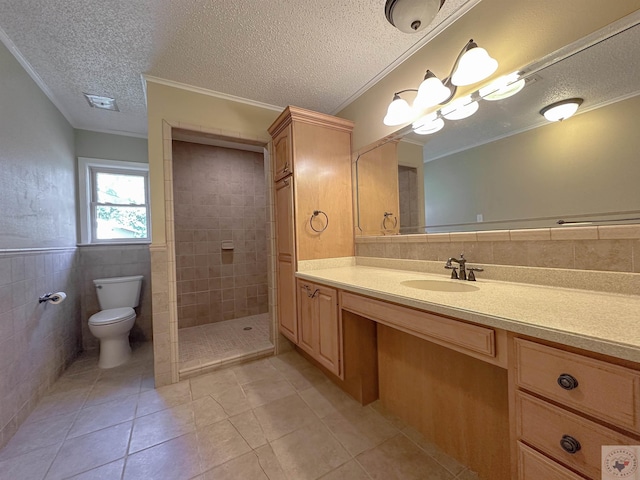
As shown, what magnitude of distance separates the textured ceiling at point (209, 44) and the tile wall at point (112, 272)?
57.3 inches

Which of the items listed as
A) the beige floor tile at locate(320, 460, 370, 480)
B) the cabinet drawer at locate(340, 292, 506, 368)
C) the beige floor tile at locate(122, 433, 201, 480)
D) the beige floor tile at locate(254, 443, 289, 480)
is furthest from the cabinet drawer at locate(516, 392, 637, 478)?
the beige floor tile at locate(122, 433, 201, 480)

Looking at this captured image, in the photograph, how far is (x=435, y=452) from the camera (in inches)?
49.3

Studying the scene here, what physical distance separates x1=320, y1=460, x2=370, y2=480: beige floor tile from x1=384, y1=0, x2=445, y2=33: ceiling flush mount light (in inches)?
86.6

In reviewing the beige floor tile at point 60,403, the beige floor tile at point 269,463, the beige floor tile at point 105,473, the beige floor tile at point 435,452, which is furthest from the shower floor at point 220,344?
the beige floor tile at point 435,452

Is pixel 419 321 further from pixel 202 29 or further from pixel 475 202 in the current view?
pixel 202 29

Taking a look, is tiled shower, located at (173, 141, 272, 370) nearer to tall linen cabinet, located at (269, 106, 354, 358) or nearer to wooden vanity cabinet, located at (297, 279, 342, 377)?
tall linen cabinet, located at (269, 106, 354, 358)

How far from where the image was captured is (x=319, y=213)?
206cm

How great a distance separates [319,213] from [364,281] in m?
0.84

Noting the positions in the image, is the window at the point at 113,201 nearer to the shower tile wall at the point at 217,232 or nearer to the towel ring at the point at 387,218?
the shower tile wall at the point at 217,232

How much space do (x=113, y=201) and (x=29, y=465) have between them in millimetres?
2448

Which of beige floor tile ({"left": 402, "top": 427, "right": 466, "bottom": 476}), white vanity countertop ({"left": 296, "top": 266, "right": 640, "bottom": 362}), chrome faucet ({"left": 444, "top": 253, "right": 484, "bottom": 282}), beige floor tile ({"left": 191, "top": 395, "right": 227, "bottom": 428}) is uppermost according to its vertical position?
chrome faucet ({"left": 444, "top": 253, "right": 484, "bottom": 282})

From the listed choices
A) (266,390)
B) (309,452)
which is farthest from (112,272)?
(309,452)


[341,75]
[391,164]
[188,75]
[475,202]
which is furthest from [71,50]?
[475,202]

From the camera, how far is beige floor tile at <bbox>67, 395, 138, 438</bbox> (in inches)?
58.0
